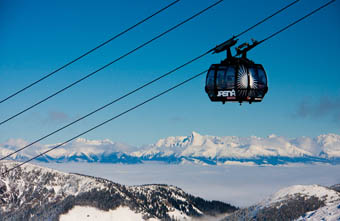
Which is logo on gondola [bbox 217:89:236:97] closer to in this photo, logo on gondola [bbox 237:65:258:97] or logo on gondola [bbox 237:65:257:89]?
logo on gondola [bbox 237:65:258:97]

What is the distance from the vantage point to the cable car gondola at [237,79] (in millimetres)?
25344

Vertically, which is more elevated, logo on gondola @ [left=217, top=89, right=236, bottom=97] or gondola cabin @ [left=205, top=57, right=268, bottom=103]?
gondola cabin @ [left=205, top=57, right=268, bottom=103]

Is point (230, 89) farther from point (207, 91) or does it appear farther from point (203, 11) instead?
point (203, 11)

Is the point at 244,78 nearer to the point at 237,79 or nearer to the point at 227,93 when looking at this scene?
the point at 237,79

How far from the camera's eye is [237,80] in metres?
25.3

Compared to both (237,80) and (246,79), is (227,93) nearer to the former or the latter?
(237,80)

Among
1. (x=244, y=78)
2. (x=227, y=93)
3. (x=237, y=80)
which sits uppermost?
(x=244, y=78)

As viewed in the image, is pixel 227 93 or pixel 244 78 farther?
pixel 227 93

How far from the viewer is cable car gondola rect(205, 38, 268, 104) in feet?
83.1

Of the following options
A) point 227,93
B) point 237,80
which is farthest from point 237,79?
point 227,93

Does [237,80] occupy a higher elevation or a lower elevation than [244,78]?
lower

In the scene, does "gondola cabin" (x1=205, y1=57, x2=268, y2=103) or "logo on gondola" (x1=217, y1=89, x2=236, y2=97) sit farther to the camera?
"logo on gondola" (x1=217, y1=89, x2=236, y2=97)

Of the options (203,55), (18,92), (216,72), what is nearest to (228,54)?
(216,72)

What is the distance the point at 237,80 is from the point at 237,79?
0.05 metres
